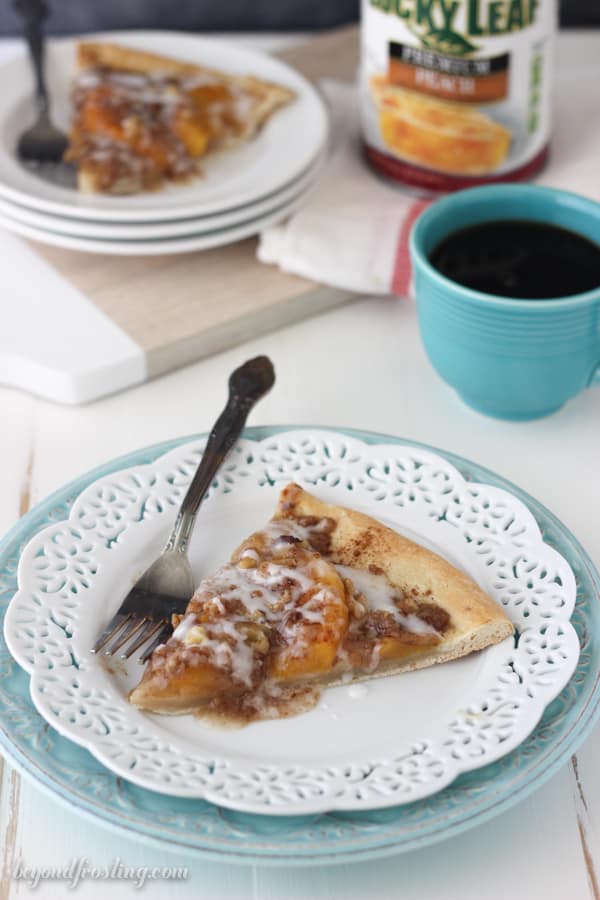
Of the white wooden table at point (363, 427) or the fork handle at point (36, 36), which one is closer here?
the white wooden table at point (363, 427)

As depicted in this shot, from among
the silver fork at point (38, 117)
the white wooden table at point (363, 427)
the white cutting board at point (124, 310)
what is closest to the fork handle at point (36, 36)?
the silver fork at point (38, 117)

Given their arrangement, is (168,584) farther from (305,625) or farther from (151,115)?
(151,115)

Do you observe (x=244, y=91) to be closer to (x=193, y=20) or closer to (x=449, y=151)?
(x=449, y=151)

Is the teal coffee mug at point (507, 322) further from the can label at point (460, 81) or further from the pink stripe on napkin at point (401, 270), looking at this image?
the can label at point (460, 81)

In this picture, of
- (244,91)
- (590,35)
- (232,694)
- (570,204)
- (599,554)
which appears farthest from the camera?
(590,35)

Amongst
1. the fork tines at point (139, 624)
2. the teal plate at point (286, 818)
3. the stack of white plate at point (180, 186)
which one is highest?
the stack of white plate at point (180, 186)

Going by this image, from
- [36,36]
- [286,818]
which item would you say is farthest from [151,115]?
[286,818]

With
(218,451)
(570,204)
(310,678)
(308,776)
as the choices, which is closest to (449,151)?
(570,204)
